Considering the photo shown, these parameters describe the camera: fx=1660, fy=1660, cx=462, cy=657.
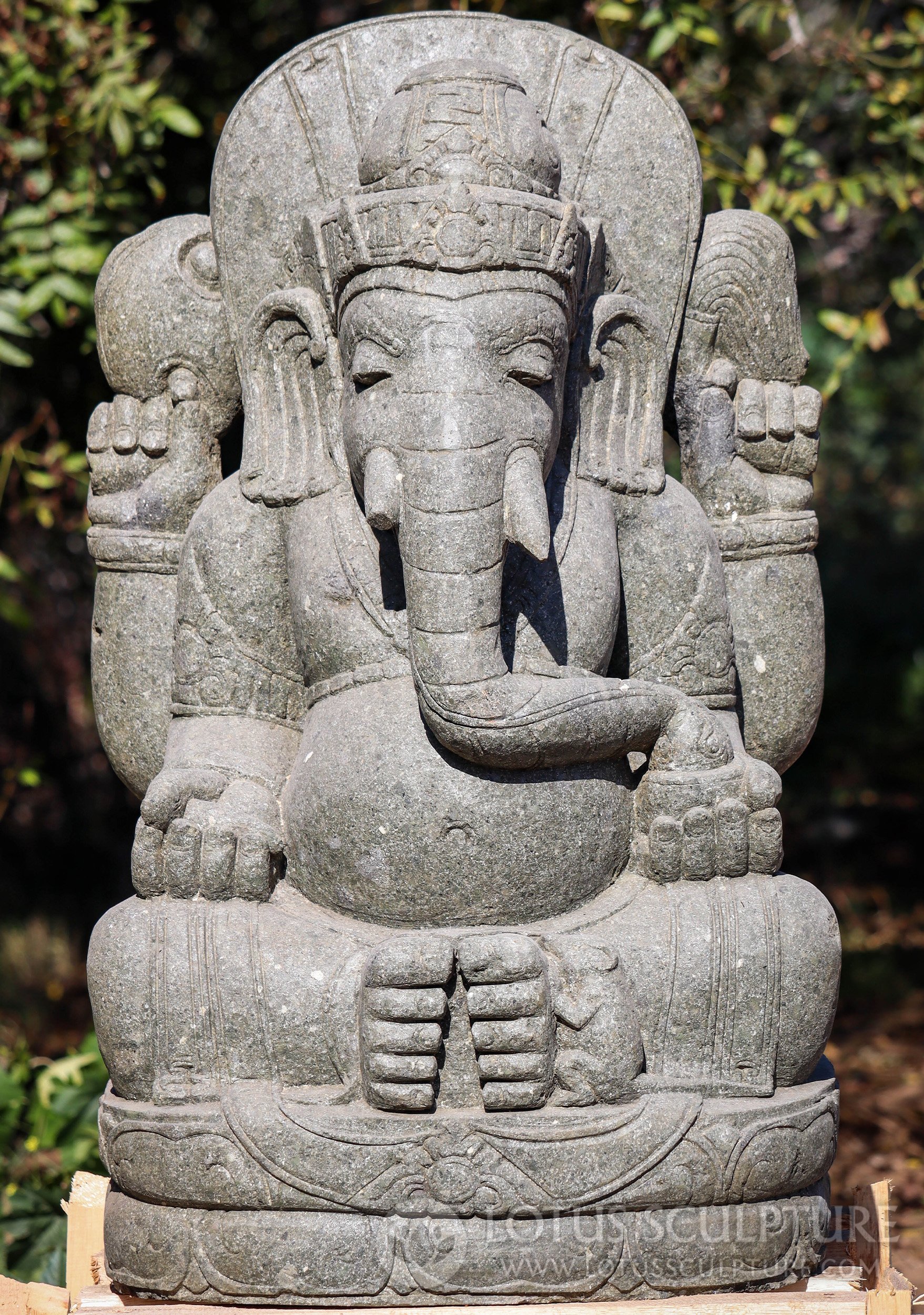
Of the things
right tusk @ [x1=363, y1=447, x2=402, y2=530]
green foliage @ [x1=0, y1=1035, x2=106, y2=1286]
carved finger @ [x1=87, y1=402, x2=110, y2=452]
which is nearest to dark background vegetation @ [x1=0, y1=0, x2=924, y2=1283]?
green foliage @ [x1=0, y1=1035, x2=106, y2=1286]

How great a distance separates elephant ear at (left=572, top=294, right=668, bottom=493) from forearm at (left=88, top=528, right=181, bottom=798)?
35.4 inches

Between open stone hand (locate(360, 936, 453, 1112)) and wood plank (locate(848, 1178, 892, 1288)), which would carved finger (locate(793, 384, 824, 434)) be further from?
wood plank (locate(848, 1178, 892, 1288))

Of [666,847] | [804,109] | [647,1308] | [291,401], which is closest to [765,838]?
[666,847]

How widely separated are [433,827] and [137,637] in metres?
0.85

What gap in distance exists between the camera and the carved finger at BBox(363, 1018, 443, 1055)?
9.52ft

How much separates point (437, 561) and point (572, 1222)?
3.88ft

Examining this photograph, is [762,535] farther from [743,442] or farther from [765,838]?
[765,838]

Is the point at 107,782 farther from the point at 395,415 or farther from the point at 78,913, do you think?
the point at 395,415

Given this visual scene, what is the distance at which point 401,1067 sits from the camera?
290 centimetres

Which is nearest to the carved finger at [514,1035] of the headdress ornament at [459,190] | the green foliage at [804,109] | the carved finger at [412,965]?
the carved finger at [412,965]

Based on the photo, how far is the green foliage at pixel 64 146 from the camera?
458 centimetres

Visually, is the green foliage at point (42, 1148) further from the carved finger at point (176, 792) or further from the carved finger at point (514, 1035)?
the carved finger at point (514, 1035)

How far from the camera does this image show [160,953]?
9.88 ft

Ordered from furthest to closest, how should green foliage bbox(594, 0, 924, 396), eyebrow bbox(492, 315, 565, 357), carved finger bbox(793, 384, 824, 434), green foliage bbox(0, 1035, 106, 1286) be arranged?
green foliage bbox(594, 0, 924, 396) → green foliage bbox(0, 1035, 106, 1286) → carved finger bbox(793, 384, 824, 434) → eyebrow bbox(492, 315, 565, 357)
